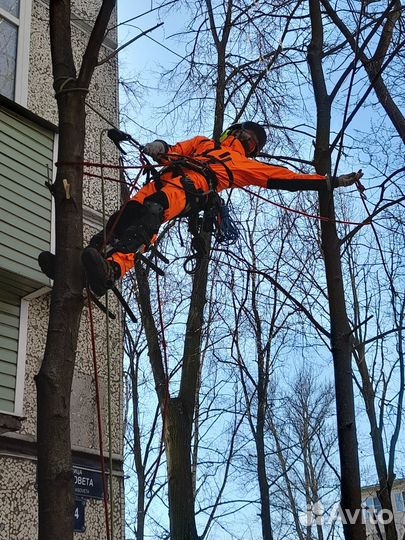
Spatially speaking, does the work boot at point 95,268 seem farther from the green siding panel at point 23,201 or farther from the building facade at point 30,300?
the green siding panel at point 23,201

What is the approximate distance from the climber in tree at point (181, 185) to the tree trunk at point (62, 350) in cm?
34

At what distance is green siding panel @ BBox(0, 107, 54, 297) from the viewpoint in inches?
225

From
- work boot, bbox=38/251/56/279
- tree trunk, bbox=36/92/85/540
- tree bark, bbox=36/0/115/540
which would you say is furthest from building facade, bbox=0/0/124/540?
tree trunk, bbox=36/92/85/540

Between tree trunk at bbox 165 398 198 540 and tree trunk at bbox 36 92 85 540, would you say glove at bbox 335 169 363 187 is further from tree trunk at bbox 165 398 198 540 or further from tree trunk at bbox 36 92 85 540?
tree trunk at bbox 165 398 198 540

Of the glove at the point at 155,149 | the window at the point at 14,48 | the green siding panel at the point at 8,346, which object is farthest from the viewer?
the window at the point at 14,48

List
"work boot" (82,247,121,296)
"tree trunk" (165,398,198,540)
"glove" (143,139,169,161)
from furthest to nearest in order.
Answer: "tree trunk" (165,398,198,540), "glove" (143,139,169,161), "work boot" (82,247,121,296)

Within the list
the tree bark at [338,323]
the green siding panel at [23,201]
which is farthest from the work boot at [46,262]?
the tree bark at [338,323]

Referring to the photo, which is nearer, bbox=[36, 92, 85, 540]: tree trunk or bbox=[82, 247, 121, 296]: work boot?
bbox=[36, 92, 85, 540]: tree trunk

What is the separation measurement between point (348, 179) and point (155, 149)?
1.34m

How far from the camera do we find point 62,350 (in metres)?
3.29

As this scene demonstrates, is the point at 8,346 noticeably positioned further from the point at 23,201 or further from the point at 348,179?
the point at 348,179

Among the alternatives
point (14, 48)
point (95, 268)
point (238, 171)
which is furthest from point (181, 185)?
point (14, 48)

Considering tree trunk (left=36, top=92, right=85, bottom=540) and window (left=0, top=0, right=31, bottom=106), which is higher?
window (left=0, top=0, right=31, bottom=106)

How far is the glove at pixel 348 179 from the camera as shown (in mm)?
5266
